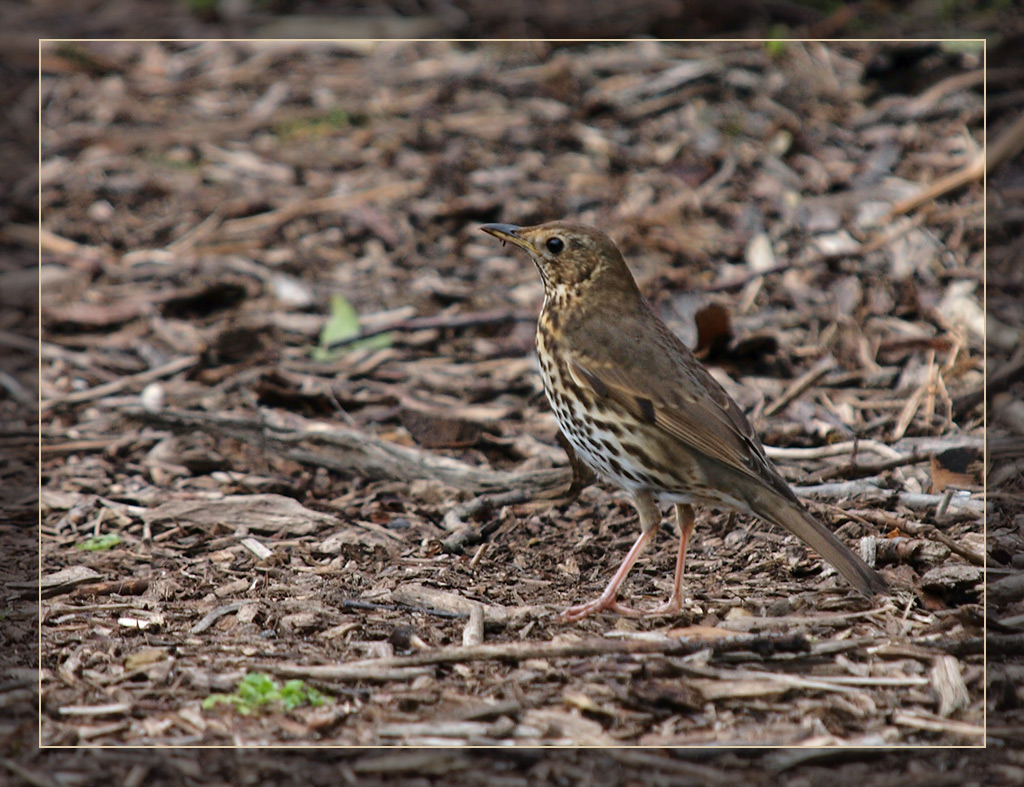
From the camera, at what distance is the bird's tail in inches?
146

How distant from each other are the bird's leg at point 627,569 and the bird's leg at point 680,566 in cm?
8

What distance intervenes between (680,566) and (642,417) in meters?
0.55

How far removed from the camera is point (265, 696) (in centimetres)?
307

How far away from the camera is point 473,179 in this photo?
24.8ft

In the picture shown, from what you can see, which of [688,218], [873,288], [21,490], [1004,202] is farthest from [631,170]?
[21,490]

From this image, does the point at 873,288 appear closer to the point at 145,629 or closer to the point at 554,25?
the point at 554,25

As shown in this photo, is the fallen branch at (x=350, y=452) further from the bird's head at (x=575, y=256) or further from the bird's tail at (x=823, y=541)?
the bird's tail at (x=823, y=541)

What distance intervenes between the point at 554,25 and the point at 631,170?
1375 millimetres

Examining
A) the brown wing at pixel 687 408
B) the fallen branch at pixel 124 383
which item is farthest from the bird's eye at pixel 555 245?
the fallen branch at pixel 124 383

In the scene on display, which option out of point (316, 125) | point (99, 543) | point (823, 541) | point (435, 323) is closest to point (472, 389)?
point (435, 323)

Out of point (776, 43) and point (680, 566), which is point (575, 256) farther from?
point (776, 43)

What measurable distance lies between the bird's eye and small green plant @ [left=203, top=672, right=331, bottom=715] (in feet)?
7.08

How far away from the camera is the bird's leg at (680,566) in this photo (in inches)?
153

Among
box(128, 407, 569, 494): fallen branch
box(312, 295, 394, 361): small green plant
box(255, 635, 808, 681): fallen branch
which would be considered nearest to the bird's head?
box(128, 407, 569, 494): fallen branch
